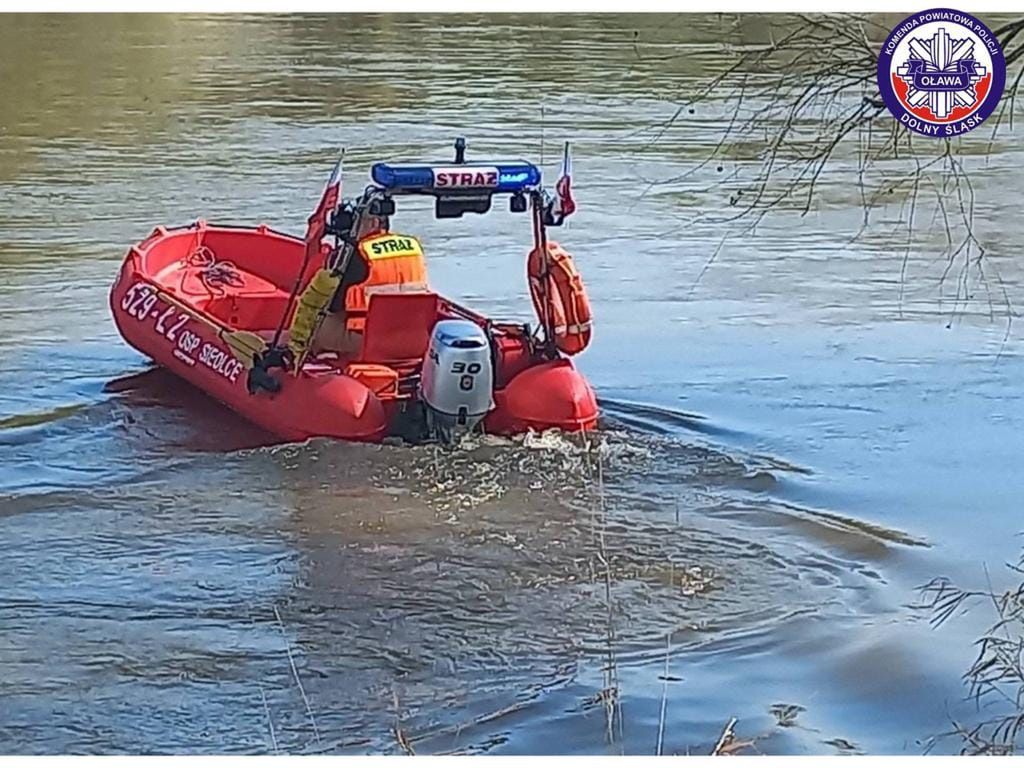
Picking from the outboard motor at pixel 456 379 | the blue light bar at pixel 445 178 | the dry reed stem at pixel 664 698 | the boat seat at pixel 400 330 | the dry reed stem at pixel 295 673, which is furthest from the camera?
the boat seat at pixel 400 330

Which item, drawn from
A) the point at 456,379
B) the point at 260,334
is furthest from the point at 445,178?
the point at 260,334

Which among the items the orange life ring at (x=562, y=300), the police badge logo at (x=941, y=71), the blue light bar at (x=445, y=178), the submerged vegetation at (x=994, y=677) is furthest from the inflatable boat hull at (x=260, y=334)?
the police badge logo at (x=941, y=71)

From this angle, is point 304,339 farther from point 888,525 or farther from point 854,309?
point 854,309

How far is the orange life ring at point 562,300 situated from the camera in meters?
6.13

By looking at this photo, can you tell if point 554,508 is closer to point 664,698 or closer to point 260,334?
point 664,698

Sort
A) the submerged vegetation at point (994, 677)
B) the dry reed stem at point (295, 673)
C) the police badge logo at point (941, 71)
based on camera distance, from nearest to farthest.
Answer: the police badge logo at point (941, 71)
the submerged vegetation at point (994, 677)
the dry reed stem at point (295, 673)

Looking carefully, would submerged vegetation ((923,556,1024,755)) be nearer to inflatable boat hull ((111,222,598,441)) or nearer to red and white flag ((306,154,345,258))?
inflatable boat hull ((111,222,598,441))

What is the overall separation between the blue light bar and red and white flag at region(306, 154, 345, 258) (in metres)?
0.23

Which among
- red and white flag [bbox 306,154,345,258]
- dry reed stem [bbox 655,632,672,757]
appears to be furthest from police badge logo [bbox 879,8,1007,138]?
red and white flag [bbox 306,154,345,258]

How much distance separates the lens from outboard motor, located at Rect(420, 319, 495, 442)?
19.3ft

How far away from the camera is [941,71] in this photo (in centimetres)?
321

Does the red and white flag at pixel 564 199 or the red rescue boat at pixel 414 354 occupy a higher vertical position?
the red and white flag at pixel 564 199

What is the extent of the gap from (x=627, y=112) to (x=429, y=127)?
1595 mm

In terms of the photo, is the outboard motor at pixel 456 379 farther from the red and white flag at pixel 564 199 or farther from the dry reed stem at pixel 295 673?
the dry reed stem at pixel 295 673
